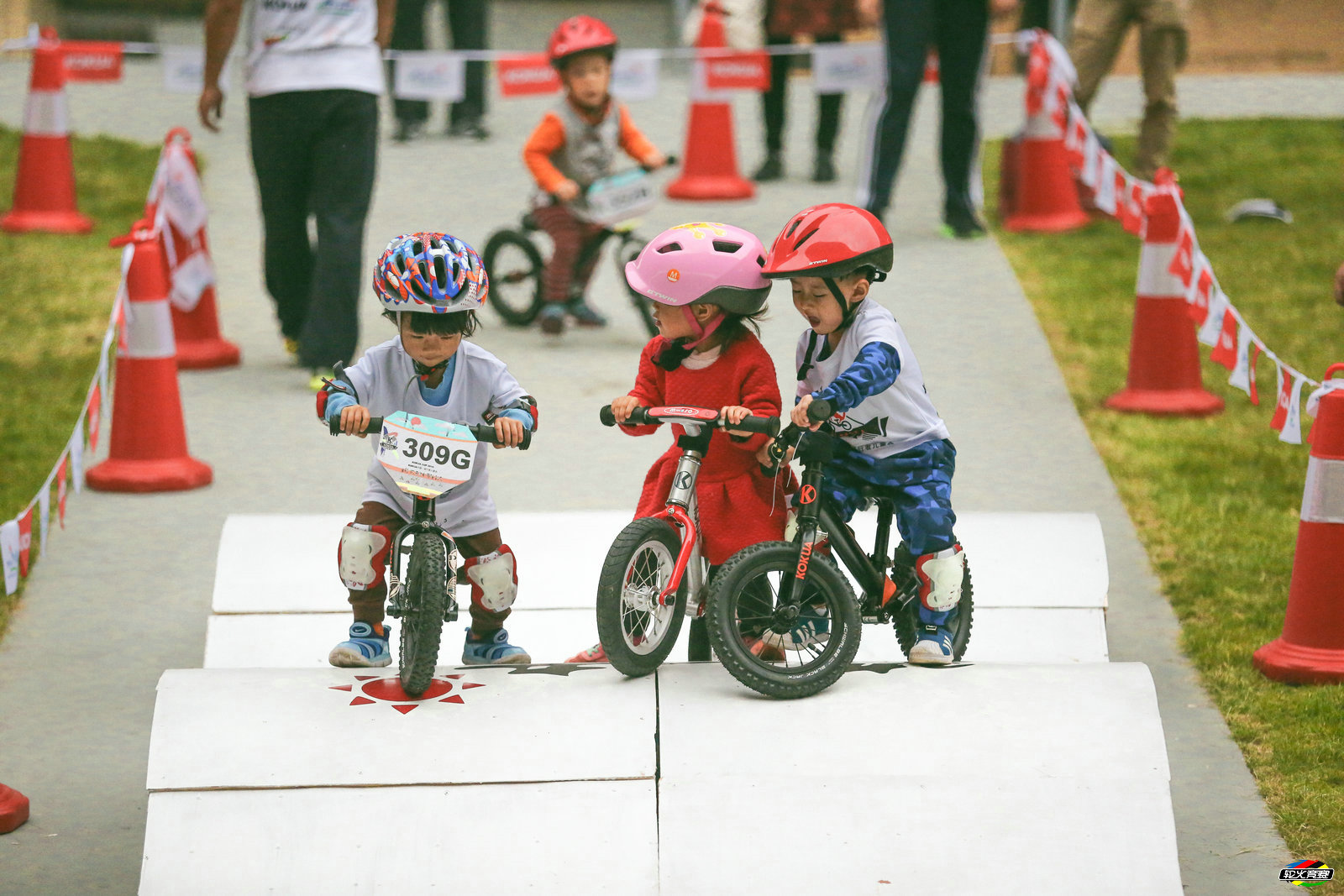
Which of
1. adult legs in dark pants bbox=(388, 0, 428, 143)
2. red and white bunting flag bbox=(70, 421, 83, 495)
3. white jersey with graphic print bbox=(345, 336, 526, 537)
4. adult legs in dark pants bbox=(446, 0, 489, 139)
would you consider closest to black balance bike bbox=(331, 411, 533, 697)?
white jersey with graphic print bbox=(345, 336, 526, 537)

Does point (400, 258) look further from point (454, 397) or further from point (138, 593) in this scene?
point (138, 593)

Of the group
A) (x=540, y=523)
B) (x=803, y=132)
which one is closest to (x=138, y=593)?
(x=540, y=523)

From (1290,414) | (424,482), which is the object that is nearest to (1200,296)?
(1290,414)

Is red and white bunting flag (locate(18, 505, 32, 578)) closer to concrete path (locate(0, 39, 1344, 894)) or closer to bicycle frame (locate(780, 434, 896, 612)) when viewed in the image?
concrete path (locate(0, 39, 1344, 894))

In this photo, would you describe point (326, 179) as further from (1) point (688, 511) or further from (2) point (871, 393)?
(2) point (871, 393)

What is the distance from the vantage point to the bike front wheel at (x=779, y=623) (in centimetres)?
432

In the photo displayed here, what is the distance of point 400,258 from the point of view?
447cm

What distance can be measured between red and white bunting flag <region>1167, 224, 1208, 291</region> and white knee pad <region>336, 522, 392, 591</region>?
13.9 ft

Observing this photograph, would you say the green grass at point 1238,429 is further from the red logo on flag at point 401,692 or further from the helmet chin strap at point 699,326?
the red logo on flag at point 401,692

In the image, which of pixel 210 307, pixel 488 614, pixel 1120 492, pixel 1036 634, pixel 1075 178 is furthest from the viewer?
pixel 1075 178

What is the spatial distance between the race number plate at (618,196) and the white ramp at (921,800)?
16.1 ft

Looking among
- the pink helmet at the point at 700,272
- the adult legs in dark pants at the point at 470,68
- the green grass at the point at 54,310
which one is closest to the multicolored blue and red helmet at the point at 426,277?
the pink helmet at the point at 700,272

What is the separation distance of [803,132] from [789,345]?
5402mm

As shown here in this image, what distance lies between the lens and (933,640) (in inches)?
188
